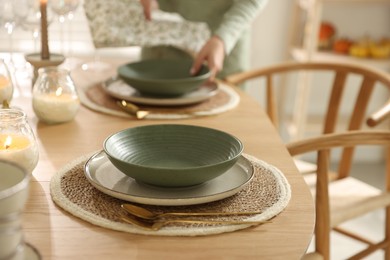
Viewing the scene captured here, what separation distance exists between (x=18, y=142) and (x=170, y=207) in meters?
0.31

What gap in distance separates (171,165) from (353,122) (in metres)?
1.05

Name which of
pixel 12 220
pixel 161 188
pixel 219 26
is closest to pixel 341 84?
pixel 219 26

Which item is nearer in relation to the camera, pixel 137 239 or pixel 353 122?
pixel 137 239

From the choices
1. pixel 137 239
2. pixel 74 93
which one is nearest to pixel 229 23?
pixel 74 93

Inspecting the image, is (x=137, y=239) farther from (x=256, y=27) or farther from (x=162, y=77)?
(x=256, y=27)

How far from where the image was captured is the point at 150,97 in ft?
5.73

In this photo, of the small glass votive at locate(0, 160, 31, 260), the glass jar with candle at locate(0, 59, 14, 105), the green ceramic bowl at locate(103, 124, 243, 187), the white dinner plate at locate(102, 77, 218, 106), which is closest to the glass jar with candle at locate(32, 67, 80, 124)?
the glass jar with candle at locate(0, 59, 14, 105)

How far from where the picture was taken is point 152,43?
221cm

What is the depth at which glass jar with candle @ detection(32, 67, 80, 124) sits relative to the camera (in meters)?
1.51

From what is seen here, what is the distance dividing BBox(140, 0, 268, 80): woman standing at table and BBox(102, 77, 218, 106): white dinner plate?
97 mm

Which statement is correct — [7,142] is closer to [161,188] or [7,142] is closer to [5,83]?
[161,188]

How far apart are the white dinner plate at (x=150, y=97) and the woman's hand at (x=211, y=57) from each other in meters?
0.05

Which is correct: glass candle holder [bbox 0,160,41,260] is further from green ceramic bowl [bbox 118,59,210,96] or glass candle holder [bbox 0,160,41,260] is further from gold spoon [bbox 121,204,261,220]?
green ceramic bowl [bbox 118,59,210,96]

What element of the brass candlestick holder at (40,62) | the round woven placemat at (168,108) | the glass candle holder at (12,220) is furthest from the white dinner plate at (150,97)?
the glass candle holder at (12,220)
